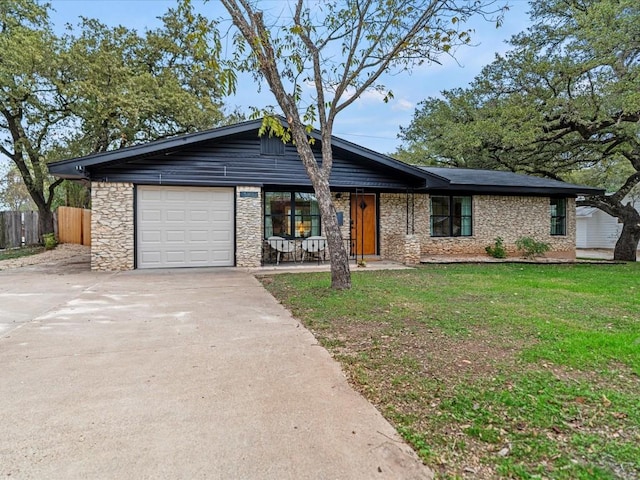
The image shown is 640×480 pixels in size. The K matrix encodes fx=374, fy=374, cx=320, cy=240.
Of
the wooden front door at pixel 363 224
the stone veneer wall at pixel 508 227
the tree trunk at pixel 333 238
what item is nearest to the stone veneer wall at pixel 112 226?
the tree trunk at pixel 333 238

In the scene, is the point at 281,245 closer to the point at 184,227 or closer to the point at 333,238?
the point at 184,227

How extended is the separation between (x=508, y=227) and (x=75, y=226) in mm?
17726

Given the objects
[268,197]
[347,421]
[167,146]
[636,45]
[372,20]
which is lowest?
[347,421]

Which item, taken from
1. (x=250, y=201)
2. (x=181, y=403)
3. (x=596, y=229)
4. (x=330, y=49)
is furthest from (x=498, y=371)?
(x=596, y=229)

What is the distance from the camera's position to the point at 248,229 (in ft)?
34.2

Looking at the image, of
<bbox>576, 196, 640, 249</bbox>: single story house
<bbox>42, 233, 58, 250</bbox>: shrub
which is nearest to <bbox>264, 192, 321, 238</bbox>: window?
<bbox>42, 233, 58, 250</bbox>: shrub

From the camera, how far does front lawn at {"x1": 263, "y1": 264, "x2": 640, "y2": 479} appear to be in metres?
2.06

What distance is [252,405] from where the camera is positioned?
262 centimetres

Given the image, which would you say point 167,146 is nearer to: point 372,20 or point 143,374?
point 372,20

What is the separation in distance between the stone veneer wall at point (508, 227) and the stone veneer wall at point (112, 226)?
360 inches

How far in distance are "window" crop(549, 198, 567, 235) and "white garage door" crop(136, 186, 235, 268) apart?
11.8 m

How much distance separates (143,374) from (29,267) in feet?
32.3

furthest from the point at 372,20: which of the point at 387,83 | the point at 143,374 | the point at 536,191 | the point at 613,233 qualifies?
the point at 613,233

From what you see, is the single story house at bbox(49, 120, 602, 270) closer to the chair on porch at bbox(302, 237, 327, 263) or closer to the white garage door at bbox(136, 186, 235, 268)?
the white garage door at bbox(136, 186, 235, 268)
